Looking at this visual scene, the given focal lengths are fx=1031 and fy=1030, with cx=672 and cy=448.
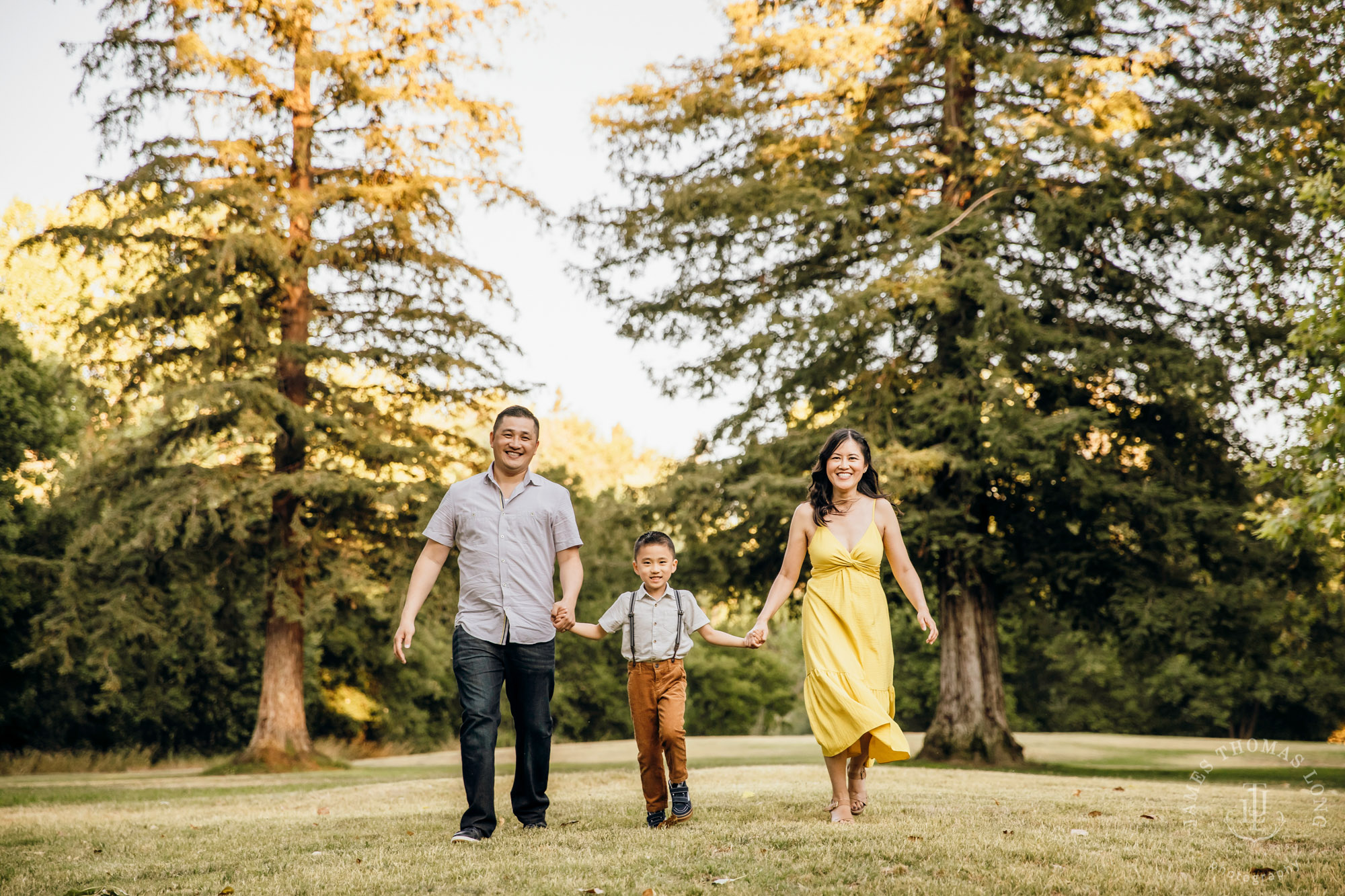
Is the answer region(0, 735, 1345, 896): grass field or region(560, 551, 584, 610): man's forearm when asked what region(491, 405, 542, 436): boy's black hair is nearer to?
region(560, 551, 584, 610): man's forearm

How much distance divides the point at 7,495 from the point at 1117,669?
31677 millimetres

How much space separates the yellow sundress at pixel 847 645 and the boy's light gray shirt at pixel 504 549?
1.40m

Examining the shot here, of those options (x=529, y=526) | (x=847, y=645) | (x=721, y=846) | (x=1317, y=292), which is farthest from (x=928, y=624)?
(x=1317, y=292)

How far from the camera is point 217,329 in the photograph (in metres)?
16.9

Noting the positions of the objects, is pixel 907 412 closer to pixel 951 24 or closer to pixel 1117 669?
pixel 951 24

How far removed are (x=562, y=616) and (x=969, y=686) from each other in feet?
40.7

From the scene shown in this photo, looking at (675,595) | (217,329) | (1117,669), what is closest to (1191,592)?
(675,595)

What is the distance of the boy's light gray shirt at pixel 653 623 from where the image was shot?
557cm

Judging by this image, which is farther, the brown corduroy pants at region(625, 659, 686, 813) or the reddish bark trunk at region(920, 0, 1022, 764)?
the reddish bark trunk at region(920, 0, 1022, 764)

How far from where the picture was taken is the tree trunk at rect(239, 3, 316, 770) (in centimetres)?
1652

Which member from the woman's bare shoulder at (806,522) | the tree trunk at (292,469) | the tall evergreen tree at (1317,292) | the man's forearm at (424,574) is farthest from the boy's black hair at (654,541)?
the tree trunk at (292,469)

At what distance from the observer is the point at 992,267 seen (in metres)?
15.6

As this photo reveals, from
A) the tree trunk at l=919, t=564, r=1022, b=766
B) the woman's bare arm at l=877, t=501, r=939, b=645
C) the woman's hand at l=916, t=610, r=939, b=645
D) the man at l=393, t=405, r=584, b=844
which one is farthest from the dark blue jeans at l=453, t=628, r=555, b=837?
the tree trunk at l=919, t=564, r=1022, b=766

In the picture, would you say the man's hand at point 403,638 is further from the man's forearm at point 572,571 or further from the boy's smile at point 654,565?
the boy's smile at point 654,565
